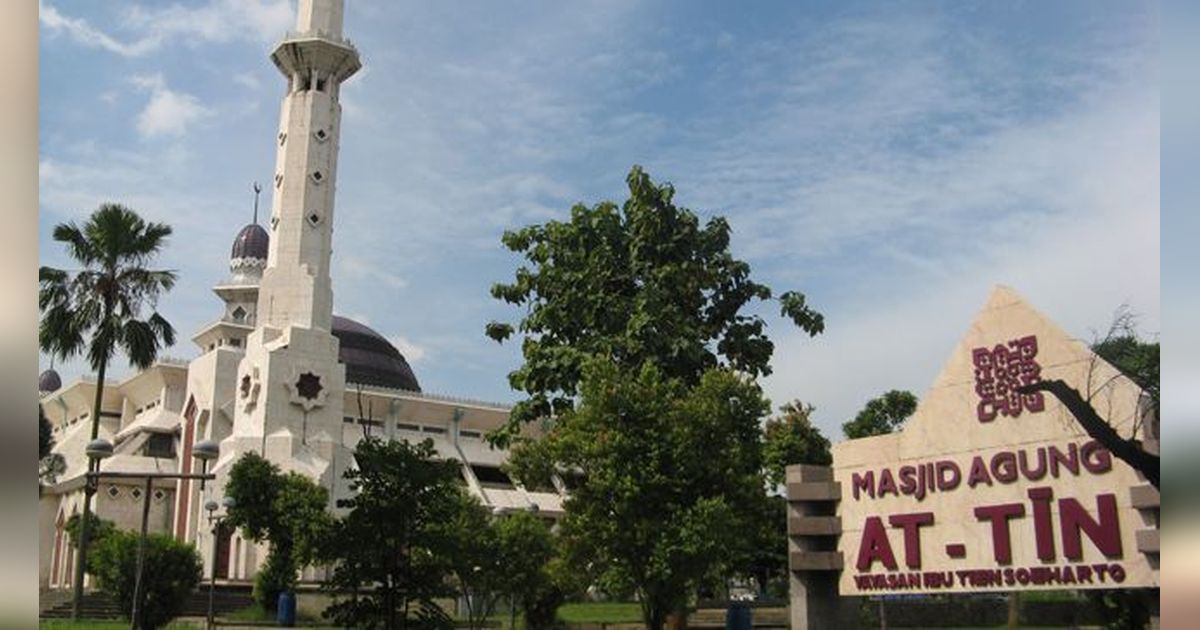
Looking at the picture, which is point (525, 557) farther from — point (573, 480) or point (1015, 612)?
point (1015, 612)

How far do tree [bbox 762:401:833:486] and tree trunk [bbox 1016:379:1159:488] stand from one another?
65.5ft

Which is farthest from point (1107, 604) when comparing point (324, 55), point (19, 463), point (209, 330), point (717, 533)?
point (209, 330)

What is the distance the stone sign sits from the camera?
11.9 m

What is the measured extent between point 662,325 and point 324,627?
1330cm

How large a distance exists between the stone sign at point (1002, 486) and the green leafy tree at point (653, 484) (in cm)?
419

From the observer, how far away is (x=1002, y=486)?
1295 centimetres

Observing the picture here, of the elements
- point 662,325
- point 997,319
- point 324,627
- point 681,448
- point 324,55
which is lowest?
point 324,627

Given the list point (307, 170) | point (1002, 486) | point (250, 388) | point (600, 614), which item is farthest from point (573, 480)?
point (307, 170)

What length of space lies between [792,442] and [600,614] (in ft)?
30.6

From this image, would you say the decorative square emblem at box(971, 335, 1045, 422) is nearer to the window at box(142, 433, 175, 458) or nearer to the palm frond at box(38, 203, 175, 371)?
the palm frond at box(38, 203, 175, 371)

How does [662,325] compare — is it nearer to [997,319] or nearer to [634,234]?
[634,234]

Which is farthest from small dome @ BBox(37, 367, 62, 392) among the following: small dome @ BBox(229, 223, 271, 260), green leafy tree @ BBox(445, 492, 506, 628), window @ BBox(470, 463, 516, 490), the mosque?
green leafy tree @ BBox(445, 492, 506, 628)

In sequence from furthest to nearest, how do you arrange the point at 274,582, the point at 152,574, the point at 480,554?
the point at 274,582 < the point at 480,554 < the point at 152,574

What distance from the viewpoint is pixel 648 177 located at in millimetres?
25312
